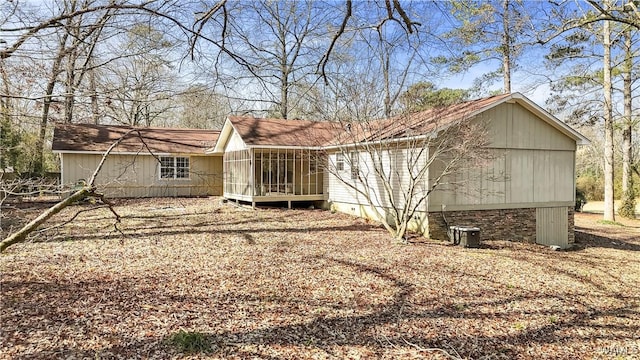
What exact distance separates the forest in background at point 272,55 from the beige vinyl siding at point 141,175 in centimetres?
253

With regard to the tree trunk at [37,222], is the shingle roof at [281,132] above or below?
above

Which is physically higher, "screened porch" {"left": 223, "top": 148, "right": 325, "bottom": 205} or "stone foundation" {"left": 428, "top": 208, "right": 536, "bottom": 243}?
"screened porch" {"left": 223, "top": 148, "right": 325, "bottom": 205}

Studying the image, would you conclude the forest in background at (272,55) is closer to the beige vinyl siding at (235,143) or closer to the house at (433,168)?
the house at (433,168)

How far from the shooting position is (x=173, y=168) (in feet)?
66.6

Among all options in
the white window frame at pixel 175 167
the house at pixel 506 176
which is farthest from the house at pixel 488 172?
the white window frame at pixel 175 167

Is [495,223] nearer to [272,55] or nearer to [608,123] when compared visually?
[272,55]

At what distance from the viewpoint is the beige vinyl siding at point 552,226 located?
1235 cm

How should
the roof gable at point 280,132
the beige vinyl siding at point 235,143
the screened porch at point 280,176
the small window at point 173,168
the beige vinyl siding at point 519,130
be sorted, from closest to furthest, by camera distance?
1. the beige vinyl siding at point 519,130
2. the roof gable at point 280,132
3. the screened porch at point 280,176
4. the beige vinyl siding at point 235,143
5. the small window at point 173,168

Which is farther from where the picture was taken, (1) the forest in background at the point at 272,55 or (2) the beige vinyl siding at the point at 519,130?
(2) the beige vinyl siding at the point at 519,130

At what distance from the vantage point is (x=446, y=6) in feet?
17.4

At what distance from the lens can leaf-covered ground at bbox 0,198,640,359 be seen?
4.46 m

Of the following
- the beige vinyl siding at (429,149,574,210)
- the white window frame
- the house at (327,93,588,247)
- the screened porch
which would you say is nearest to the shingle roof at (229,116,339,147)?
the screened porch

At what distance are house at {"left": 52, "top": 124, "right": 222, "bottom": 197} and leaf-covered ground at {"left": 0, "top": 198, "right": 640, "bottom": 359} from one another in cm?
974

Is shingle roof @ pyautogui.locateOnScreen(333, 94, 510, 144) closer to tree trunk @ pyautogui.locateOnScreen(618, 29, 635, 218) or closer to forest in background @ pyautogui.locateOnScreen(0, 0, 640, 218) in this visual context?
forest in background @ pyautogui.locateOnScreen(0, 0, 640, 218)
